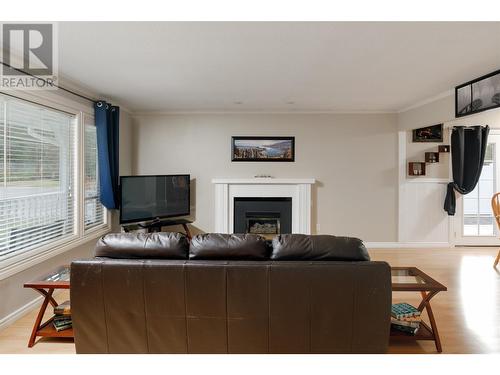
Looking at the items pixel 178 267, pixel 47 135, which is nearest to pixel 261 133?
pixel 47 135

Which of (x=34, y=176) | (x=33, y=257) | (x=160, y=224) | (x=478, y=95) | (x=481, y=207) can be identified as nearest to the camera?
(x=33, y=257)

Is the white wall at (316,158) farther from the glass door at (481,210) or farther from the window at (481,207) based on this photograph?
the window at (481,207)

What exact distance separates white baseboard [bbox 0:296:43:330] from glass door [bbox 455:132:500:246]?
6248 mm

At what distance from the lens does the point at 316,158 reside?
215 inches

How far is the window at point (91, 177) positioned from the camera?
407 centimetres

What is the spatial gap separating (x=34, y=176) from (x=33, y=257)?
787 millimetres

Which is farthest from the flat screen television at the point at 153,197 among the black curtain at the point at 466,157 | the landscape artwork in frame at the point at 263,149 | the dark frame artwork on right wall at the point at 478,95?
the black curtain at the point at 466,157

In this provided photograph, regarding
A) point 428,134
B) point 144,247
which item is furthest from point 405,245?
point 144,247

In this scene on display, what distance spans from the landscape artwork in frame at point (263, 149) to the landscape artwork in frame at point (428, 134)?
2150 millimetres

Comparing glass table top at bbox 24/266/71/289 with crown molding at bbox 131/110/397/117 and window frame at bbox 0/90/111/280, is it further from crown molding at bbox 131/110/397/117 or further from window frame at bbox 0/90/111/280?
crown molding at bbox 131/110/397/117

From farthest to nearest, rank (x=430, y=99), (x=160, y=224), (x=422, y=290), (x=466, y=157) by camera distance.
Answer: (x=466, y=157) → (x=160, y=224) → (x=430, y=99) → (x=422, y=290)

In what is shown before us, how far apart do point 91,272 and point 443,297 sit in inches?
131

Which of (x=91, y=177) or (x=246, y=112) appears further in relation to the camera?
(x=246, y=112)

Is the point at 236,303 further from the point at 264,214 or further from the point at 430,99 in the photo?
the point at 430,99
